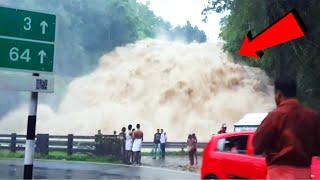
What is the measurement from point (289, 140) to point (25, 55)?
3.16m

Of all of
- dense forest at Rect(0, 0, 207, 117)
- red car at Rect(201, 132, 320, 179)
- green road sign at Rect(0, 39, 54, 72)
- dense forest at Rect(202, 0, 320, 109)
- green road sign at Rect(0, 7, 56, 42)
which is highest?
dense forest at Rect(0, 0, 207, 117)

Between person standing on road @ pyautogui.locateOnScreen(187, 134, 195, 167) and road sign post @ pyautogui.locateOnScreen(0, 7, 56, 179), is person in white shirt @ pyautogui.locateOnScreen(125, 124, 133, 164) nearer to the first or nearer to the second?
person standing on road @ pyautogui.locateOnScreen(187, 134, 195, 167)

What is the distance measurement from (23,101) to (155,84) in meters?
15.3

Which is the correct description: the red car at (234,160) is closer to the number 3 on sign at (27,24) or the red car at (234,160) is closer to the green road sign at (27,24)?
the green road sign at (27,24)

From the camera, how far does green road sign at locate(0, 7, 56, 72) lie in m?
6.22

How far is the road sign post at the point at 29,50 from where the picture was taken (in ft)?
20.4

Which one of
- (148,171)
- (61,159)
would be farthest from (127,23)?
(148,171)

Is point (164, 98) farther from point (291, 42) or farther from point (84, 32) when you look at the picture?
point (291, 42)

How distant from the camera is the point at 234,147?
10.0m

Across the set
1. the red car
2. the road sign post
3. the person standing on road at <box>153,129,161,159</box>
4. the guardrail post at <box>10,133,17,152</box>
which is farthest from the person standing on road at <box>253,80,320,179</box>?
the guardrail post at <box>10,133,17,152</box>

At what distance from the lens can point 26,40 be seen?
20.8 ft

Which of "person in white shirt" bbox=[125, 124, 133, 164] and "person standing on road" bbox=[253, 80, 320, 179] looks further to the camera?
"person in white shirt" bbox=[125, 124, 133, 164]

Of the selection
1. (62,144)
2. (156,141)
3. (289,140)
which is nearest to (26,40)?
(289,140)

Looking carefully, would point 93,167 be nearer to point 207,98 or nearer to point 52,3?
point 207,98
